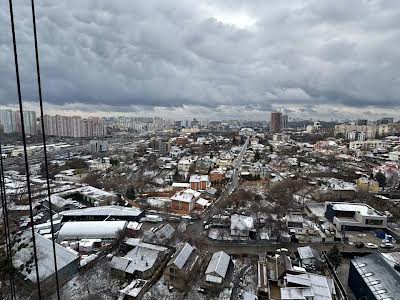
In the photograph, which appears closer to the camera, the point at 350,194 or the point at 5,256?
the point at 5,256

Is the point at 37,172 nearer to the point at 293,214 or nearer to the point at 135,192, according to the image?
the point at 135,192

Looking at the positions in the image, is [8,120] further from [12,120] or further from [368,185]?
[368,185]

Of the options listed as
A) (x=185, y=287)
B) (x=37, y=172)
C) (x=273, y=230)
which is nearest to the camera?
(x=185, y=287)

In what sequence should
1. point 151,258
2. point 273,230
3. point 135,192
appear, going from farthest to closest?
point 135,192
point 273,230
point 151,258

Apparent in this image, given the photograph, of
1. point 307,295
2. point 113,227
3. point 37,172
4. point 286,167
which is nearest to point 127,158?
point 37,172

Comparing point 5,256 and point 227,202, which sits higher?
point 5,256

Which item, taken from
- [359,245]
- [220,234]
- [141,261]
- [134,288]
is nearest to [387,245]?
[359,245]

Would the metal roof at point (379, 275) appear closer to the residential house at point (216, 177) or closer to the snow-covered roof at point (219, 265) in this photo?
the snow-covered roof at point (219, 265)
